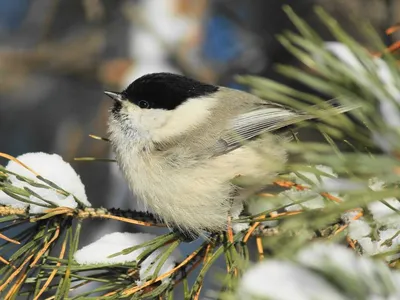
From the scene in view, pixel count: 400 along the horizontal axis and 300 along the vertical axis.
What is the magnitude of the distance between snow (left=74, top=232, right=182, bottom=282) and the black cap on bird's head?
1.11 feet

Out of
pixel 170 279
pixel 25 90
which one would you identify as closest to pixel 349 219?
pixel 170 279

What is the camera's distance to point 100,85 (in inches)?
104

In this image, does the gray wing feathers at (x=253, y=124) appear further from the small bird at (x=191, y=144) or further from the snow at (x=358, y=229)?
the snow at (x=358, y=229)

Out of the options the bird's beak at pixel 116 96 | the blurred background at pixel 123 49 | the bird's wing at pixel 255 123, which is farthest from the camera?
the blurred background at pixel 123 49

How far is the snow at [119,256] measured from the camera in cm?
70

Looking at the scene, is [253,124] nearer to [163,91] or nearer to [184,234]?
[163,91]

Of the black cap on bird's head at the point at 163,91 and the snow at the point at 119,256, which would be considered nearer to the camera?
the snow at the point at 119,256

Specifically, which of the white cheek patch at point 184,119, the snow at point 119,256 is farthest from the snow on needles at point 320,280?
the white cheek patch at point 184,119

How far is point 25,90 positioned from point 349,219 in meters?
2.80

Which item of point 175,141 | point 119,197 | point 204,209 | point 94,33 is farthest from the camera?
point 94,33

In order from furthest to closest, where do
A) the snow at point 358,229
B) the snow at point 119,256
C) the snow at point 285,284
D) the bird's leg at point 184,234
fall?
the bird's leg at point 184,234, the snow at point 119,256, the snow at point 358,229, the snow at point 285,284

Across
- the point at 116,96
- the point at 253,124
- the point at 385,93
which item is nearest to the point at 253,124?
the point at 253,124

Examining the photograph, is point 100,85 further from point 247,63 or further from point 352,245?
point 352,245

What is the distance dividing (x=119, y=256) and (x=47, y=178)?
0.13 metres
